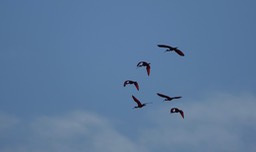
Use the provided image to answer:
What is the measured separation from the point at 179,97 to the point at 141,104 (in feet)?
28.5

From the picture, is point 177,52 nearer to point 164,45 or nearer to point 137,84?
point 164,45

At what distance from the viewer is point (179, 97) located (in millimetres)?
48344

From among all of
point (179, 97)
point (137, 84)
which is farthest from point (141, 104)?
point (179, 97)

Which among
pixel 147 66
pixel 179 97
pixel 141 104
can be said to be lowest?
pixel 179 97

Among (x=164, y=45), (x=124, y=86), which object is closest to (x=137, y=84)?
(x=124, y=86)

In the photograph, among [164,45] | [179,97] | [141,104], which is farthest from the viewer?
[141,104]

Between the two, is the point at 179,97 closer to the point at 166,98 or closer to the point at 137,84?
the point at 166,98

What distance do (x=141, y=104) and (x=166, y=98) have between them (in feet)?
14.4

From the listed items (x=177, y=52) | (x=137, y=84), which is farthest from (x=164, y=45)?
(x=137, y=84)

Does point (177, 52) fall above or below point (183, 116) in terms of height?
above

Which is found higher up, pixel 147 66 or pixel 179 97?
pixel 147 66

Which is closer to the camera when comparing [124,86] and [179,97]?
[179,97]

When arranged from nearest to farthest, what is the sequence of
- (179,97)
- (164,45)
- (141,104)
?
(179,97) → (164,45) → (141,104)

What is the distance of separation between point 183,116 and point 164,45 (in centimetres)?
932
